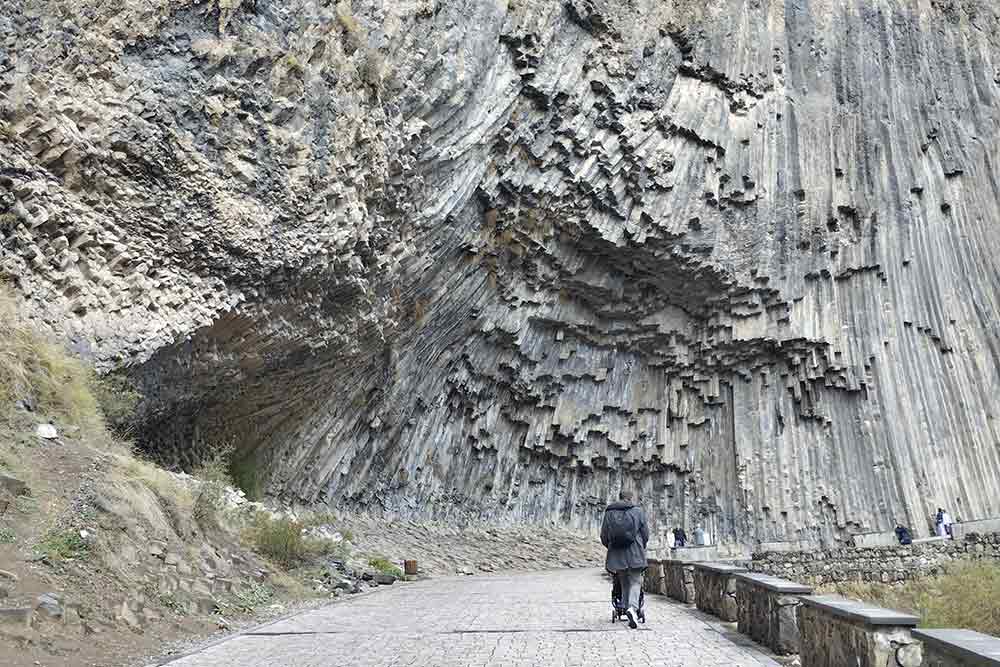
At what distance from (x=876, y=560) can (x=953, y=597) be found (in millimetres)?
8348

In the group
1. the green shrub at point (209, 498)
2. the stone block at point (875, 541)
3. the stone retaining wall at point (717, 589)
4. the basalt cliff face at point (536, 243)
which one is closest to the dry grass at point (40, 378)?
the basalt cliff face at point (536, 243)

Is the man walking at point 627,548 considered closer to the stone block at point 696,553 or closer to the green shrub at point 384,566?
the green shrub at point 384,566

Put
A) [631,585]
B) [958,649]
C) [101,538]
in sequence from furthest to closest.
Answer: [631,585], [101,538], [958,649]

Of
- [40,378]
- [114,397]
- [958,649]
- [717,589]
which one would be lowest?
[958,649]

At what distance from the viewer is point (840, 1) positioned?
2584 cm

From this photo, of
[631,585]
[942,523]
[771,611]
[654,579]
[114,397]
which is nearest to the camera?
[771,611]

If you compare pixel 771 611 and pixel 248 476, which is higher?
pixel 248 476

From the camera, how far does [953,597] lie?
40.9ft

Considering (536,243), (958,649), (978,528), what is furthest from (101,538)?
(978,528)

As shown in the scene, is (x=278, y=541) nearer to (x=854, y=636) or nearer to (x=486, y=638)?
(x=486, y=638)

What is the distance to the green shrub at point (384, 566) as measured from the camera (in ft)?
48.9

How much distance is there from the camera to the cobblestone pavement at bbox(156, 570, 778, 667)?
599 centimetres

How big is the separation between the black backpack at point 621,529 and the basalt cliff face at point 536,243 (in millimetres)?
7954

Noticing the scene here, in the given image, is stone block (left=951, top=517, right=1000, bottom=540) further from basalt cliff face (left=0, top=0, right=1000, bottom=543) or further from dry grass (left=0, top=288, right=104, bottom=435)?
dry grass (left=0, top=288, right=104, bottom=435)
